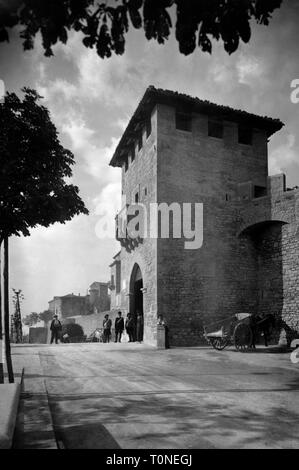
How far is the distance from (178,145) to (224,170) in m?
→ 2.37

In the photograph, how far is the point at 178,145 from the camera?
16.7 meters

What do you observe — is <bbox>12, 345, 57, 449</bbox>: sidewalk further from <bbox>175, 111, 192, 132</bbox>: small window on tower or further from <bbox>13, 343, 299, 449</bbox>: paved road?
<bbox>175, 111, 192, 132</bbox>: small window on tower

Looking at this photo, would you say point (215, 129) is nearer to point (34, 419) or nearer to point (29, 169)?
point (29, 169)

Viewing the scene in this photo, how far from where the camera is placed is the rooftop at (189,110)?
640 inches

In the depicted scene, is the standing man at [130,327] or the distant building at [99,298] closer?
the standing man at [130,327]

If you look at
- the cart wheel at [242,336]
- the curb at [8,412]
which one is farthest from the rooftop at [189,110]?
the curb at [8,412]

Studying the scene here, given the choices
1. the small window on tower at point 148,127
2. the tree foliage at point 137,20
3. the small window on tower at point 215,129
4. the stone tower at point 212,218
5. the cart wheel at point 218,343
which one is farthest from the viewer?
the small window on tower at point 215,129

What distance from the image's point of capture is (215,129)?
17766mm

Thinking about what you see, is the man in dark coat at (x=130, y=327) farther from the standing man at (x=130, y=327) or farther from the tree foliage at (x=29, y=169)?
the tree foliage at (x=29, y=169)

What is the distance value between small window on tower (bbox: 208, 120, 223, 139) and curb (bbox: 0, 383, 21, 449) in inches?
585

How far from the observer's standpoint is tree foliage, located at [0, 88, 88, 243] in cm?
612

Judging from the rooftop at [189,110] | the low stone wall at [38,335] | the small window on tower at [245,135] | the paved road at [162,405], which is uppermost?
the rooftop at [189,110]

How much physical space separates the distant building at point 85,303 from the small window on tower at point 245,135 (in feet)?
135

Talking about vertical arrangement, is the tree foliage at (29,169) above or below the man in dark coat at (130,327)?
above
